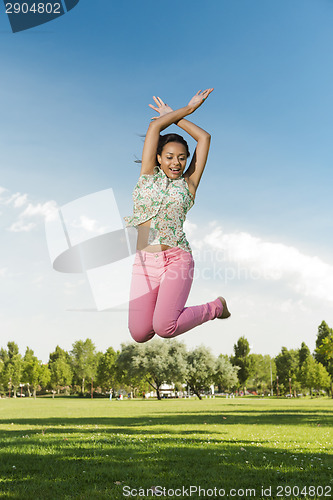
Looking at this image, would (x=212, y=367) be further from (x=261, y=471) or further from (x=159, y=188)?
(x=159, y=188)

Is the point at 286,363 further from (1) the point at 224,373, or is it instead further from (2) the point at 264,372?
(1) the point at 224,373

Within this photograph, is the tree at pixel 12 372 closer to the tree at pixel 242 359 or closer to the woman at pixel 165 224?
the tree at pixel 242 359

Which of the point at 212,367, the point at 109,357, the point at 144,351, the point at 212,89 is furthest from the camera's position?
the point at 109,357

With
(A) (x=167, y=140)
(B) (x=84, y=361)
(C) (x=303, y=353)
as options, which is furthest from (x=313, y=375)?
(A) (x=167, y=140)

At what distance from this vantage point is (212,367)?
69688 mm

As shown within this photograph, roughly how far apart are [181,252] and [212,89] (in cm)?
141

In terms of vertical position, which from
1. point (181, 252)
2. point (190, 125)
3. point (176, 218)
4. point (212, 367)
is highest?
point (190, 125)

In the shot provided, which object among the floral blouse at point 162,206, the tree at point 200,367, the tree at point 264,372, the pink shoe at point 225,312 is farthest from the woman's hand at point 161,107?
the tree at point 264,372

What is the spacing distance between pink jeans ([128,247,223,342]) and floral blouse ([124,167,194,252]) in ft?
0.40

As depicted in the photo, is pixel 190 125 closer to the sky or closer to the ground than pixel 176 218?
closer to the sky

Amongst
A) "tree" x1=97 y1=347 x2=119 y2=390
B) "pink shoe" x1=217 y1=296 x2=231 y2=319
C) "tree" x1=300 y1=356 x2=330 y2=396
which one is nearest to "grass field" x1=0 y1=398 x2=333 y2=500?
"pink shoe" x1=217 y1=296 x2=231 y2=319

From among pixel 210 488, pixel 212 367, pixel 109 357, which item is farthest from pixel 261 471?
pixel 109 357

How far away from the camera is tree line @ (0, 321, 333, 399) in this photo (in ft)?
217

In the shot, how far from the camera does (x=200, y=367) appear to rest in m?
68.2
